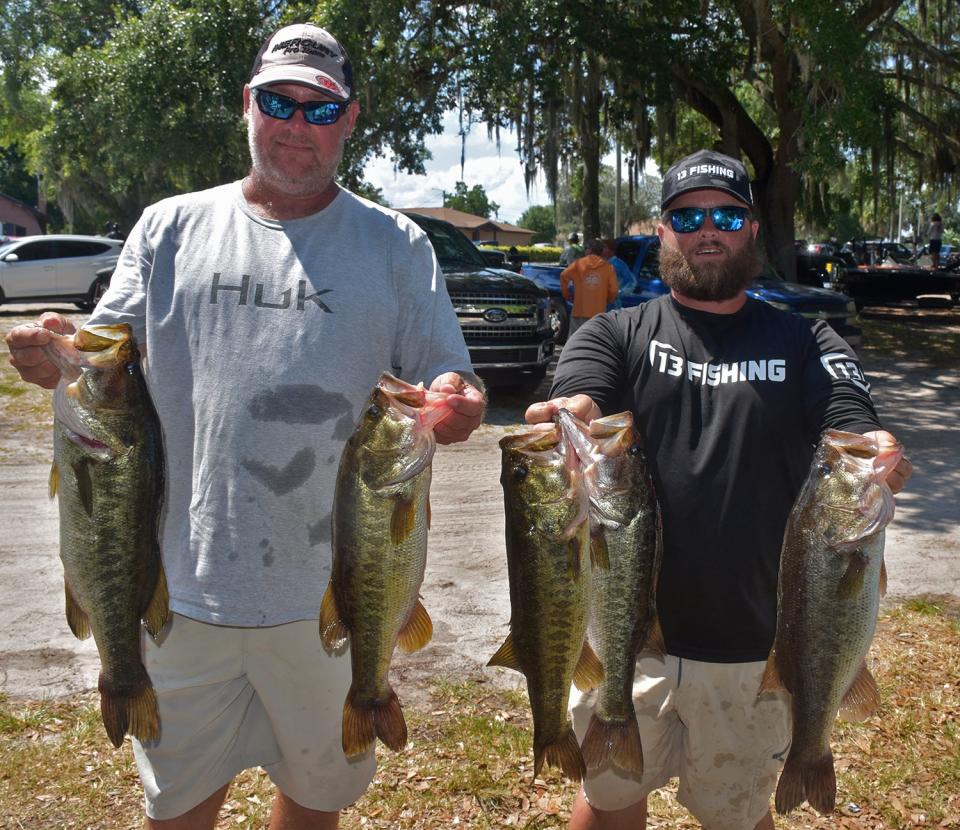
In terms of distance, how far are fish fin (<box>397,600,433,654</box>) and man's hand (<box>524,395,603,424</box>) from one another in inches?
24.1

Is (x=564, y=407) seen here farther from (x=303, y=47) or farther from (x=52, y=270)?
(x=52, y=270)

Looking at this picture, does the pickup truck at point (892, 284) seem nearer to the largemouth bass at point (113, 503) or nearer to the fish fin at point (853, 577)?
the fish fin at point (853, 577)

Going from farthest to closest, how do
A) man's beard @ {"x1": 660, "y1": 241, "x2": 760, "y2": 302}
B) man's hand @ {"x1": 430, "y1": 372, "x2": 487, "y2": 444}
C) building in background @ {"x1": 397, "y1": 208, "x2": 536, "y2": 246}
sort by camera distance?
building in background @ {"x1": 397, "y1": 208, "x2": 536, "y2": 246}, man's beard @ {"x1": 660, "y1": 241, "x2": 760, "y2": 302}, man's hand @ {"x1": 430, "y1": 372, "x2": 487, "y2": 444}

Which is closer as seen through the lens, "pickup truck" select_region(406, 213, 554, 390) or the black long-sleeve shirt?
the black long-sleeve shirt

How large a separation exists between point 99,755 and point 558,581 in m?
3.11

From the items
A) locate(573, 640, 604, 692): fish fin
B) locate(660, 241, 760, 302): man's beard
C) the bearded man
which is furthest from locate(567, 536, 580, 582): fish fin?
locate(660, 241, 760, 302): man's beard

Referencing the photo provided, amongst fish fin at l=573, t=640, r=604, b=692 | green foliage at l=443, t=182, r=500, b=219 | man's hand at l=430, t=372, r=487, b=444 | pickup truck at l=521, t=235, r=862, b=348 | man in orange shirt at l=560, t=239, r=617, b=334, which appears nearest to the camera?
man's hand at l=430, t=372, r=487, b=444

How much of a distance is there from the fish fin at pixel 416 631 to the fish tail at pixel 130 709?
2.38 ft

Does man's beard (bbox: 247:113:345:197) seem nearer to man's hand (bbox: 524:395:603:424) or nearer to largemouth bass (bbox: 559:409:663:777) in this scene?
man's hand (bbox: 524:395:603:424)

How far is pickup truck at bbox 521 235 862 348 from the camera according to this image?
46.3 ft

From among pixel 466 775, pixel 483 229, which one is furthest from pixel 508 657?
pixel 483 229

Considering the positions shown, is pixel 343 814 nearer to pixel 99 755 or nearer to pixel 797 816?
pixel 99 755

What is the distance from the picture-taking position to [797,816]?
410 cm

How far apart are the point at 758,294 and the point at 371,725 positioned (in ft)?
41.9
